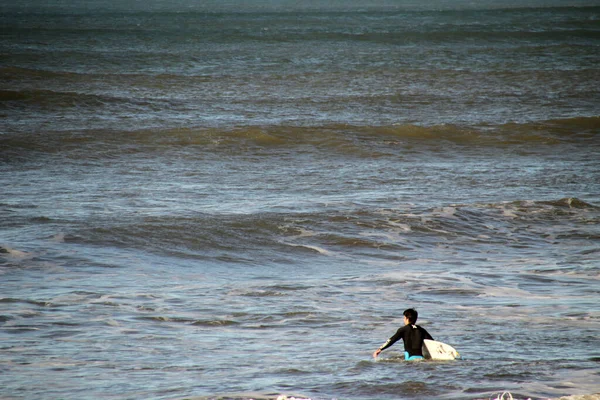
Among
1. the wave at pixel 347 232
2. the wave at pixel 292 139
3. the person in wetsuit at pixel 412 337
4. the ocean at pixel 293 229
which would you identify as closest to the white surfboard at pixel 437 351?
the person in wetsuit at pixel 412 337

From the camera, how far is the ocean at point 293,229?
7637 mm

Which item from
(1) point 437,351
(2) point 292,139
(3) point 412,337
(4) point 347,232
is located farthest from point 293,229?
(2) point 292,139

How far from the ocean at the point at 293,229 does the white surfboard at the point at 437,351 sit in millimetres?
153

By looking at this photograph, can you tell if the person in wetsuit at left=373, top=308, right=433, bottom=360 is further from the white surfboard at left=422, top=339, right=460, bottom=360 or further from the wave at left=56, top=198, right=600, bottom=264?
the wave at left=56, top=198, right=600, bottom=264

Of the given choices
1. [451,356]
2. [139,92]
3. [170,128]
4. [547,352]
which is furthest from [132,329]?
[139,92]

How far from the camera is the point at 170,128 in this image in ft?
73.4

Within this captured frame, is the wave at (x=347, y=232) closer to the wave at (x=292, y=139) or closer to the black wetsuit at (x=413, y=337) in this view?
the black wetsuit at (x=413, y=337)

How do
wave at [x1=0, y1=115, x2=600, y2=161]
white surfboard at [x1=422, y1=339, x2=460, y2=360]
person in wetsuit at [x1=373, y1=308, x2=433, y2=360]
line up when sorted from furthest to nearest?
wave at [x1=0, y1=115, x2=600, y2=161]
person in wetsuit at [x1=373, y1=308, x2=433, y2=360]
white surfboard at [x1=422, y1=339, x2=460, y2=360]

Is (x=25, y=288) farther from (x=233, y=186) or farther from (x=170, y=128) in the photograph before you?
(x=170, y=128)

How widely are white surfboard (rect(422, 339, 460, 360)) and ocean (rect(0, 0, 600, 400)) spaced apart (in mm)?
153

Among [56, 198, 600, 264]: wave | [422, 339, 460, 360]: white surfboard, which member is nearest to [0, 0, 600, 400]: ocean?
[56, 198, 600, 264]: wave

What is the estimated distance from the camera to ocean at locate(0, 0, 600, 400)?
764 cm

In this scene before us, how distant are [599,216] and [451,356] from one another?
313 inches

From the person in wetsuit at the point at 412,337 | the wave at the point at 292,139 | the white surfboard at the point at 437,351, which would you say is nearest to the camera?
the white surfboard at the point at 437,351
